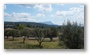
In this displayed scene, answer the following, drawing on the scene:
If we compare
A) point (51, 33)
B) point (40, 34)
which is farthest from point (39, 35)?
point (51, 33)

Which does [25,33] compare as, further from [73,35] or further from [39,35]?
[73,35]

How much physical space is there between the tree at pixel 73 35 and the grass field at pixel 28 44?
10 centimetres

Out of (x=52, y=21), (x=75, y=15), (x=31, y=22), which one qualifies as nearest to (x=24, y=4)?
(x=31, y=22)

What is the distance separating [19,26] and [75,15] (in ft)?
2.23

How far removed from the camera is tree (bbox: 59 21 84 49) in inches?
77.4

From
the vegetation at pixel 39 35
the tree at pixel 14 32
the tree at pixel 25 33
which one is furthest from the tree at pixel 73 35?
the tree at pixel 14 32

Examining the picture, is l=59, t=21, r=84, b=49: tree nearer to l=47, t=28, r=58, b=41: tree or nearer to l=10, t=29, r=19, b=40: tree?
l=47, t=28, r=58, b=41: tree

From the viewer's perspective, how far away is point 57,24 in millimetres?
1983

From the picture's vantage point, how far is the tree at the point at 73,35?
6.45ft

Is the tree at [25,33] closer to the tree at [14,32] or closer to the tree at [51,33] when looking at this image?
the tree at [14,32]

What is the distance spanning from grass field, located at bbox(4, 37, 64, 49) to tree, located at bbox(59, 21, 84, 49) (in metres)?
0.10

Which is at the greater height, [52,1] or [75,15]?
[52,1]

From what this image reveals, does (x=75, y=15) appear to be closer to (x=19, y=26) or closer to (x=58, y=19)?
(x=58, y=19)

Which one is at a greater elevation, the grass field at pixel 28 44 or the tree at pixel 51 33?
the tree at pixel 51 33
